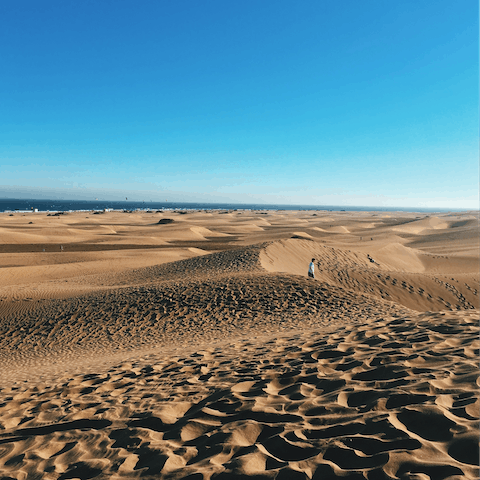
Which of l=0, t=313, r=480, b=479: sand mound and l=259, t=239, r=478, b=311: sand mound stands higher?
l=0, t=313, r=480, b=479: sand mound

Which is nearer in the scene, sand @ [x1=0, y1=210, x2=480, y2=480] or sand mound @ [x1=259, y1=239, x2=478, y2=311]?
sand @ [x1=0, y1=210, x2=480, y2=480]

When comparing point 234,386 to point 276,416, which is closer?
point 276,416

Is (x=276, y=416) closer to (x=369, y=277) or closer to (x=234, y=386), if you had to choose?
(x=234, y=386)

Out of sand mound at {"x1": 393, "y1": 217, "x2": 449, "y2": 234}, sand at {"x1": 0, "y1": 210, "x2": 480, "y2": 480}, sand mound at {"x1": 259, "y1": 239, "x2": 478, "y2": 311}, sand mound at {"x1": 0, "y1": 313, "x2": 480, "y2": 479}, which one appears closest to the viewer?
sand mound at {"x1": 0, "y1": 313, "x2": 480, "y2": 479}

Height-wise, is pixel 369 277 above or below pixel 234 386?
below

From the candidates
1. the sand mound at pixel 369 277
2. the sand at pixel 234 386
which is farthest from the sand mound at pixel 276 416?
the sand mound at pixel 369 277

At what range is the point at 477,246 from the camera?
3703 centimetres

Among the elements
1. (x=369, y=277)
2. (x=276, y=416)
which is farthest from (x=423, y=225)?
(x=276, y=416)

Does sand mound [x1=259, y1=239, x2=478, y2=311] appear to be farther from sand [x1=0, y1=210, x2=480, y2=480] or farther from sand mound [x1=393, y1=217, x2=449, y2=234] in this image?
sand mound [x1=393, y1=217, x2=449, y2=234]

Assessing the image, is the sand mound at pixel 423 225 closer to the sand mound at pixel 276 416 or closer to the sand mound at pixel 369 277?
the sand mound at pixel 369 277

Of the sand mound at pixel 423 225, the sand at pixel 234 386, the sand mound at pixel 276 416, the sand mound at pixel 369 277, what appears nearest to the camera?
the sand mound at pixel 276 416

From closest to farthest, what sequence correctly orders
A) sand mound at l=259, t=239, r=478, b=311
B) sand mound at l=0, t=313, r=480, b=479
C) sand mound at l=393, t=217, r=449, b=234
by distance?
sand mound at l=0, t=313, r=480, b=479
sand mound at l=259, t=239, r=478, b=311
sand mound at l=393, t=217, r=449, b=234

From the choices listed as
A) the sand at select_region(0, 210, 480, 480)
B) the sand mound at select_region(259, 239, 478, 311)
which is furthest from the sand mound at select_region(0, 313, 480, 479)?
Result: the sand mound at select_region(259, 239, 478, 311)

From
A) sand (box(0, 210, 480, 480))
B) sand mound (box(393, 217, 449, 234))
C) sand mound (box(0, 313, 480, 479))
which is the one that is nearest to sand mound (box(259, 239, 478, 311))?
sand (box(0, 210, 480, 480))
